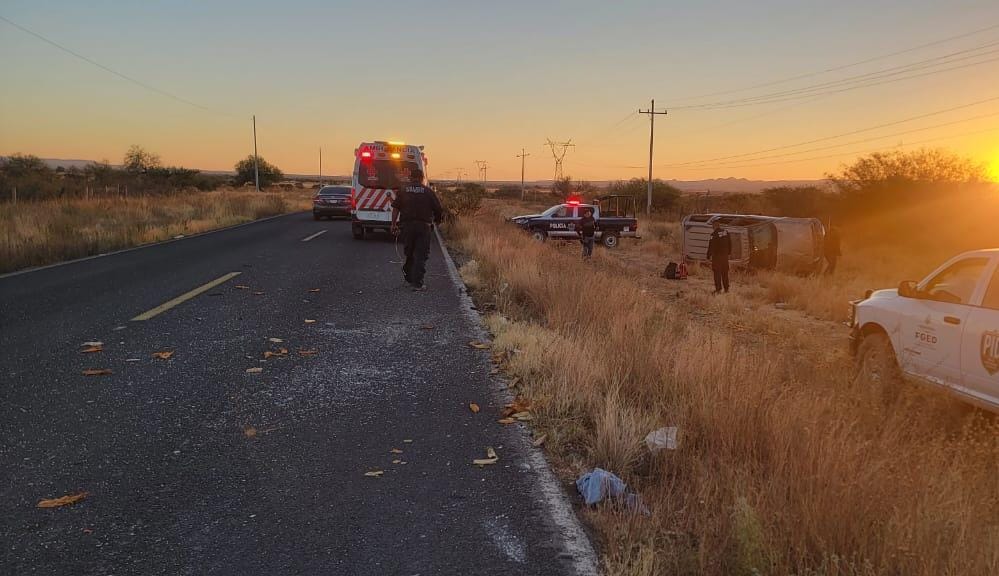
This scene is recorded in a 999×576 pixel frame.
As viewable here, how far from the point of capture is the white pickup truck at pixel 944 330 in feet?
16.0

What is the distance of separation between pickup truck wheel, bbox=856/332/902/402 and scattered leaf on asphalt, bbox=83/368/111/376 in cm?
666

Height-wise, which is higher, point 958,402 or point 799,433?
point 799,433

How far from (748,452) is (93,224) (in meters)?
21.7

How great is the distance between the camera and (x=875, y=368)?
605cm

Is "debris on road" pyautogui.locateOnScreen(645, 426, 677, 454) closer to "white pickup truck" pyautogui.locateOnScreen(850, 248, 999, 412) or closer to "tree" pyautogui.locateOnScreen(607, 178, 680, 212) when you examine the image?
"white pickup truck" pyautogui.locateOnScreen(850, 248, 999, 412)

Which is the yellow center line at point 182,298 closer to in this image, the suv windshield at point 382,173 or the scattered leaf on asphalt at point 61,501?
the scattered leaf on asphalt at point 61,501

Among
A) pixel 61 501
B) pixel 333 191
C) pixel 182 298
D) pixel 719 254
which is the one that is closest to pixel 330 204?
pixel 333 191

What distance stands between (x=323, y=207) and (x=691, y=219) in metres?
18.0

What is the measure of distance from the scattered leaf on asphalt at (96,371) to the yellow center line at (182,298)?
82.7 inches

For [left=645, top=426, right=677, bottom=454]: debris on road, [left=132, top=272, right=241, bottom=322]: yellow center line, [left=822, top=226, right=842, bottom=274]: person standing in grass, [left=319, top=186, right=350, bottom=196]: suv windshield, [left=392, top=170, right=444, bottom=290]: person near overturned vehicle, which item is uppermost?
[left=319, top=186, right=350, bottom=196]: suv windshield

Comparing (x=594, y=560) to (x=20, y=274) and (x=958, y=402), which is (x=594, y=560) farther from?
(x=20, y=274)

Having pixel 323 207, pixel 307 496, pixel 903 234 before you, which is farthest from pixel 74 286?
pixel 903 234

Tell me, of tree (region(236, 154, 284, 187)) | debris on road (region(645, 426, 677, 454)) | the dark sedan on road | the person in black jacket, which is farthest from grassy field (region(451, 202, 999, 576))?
tree (region(236, 154, 284, 187))

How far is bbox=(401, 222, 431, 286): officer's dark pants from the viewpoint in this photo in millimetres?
9859
